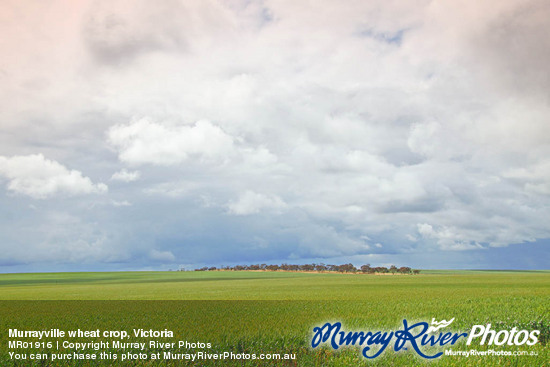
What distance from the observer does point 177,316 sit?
28.6 metres

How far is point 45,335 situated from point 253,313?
44.5 ft

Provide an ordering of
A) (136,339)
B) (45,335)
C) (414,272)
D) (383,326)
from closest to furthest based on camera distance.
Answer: (136,339) → (45,335) → (383,326) → (414,272)

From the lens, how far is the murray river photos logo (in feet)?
65.5

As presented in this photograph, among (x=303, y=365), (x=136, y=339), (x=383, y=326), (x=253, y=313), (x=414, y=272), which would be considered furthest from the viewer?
(x=414, y=272)

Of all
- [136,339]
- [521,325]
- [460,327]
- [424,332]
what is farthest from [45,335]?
[521,325]

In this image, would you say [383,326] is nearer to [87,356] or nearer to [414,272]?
[87,356]

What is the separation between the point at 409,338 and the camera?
21719 mm

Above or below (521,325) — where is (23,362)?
above

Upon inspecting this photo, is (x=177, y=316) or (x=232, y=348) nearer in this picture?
(x=232, y=348)

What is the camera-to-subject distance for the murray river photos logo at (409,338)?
19953mm

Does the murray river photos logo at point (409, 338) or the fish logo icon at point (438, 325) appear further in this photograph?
the fish logo icon at point (438, 325)

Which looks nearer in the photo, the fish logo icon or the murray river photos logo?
the murray river photos logo

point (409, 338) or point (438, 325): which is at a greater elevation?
point (409, 338)

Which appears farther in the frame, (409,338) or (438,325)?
(438,325)
